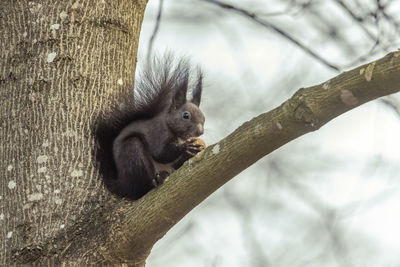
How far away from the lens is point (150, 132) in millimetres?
2916

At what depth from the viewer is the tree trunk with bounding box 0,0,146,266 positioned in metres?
2.30

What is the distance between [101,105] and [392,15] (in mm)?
1769

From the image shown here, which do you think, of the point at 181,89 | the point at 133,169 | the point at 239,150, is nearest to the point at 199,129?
the point at 181,89

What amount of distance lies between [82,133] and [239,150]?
879mm

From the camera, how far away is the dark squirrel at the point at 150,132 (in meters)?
2.61

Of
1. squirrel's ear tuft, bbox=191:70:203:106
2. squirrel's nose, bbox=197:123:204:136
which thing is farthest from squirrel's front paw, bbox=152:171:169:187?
squirrel's ear tuft, bbox=191:70:203:106

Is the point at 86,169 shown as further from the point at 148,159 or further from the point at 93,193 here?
the point at 148,159

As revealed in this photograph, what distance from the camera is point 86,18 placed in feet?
9.13

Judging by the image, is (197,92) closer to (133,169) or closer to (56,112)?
(133,169)

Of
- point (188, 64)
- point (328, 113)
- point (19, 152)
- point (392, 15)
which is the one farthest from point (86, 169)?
point (392, 15)

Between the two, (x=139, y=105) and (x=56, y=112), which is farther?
(x=139, y=105)

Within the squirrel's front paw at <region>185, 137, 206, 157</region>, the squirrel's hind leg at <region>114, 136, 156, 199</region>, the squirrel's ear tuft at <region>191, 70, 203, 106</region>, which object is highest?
the squirrel's ear tuft at <region>191, 70, 203, 106</region>

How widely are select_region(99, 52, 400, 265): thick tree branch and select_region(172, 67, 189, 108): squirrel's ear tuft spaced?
92 cm

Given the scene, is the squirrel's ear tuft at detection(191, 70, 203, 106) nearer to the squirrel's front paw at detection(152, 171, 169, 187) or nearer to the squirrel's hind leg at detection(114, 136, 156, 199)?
the squirrel's hind leg at detection(114, 136, 156, 199)
